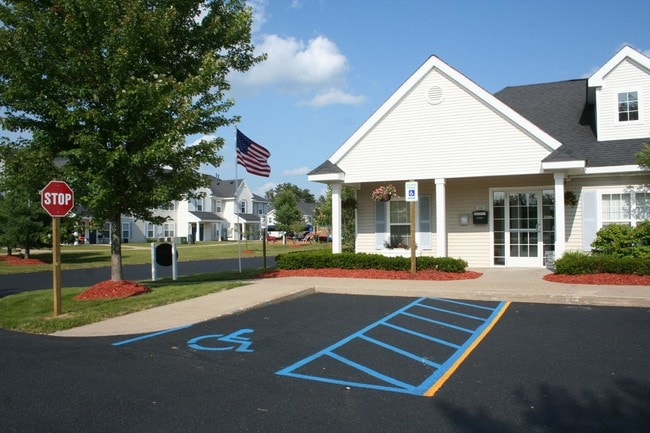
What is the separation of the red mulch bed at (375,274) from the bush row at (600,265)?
223 centimetres

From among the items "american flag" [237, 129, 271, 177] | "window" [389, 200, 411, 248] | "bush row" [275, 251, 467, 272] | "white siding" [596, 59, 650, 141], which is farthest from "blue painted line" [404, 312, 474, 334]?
"white siding" [596, 59, 650, 141]

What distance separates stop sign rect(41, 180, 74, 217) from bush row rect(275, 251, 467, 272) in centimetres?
752

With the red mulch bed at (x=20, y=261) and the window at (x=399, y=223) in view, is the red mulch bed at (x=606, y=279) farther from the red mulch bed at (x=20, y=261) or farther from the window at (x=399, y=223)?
the red mulch bed at (x=20, y=261)

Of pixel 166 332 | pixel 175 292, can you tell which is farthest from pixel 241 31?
pixel 166 332

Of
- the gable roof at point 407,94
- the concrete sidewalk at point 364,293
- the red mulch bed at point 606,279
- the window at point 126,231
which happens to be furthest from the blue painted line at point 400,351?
the window at point 126,231

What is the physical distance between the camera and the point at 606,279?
39.5 ft

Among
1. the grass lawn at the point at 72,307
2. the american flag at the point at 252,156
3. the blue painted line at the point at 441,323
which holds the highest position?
the american flag at the point at 252,156

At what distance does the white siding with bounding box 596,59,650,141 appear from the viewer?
14914mm

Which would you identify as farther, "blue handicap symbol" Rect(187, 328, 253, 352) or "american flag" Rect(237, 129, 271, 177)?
"american flag" Rect(237, 129, 271, 177)

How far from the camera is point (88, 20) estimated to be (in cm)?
1057

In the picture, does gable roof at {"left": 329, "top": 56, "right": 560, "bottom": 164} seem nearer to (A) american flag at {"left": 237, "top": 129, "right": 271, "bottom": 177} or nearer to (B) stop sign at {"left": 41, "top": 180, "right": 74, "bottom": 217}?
(A) american flag at {"left": 237, "top": 129, "right": 271, "bottom": 177}

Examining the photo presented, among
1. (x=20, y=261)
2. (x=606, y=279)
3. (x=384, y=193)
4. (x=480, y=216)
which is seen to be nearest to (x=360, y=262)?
(x=384, y=193)

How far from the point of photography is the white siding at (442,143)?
14656mm

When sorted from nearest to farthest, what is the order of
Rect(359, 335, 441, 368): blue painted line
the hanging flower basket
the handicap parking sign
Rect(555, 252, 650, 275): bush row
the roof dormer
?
Rect(359, 335, 441, 368): blue painted line
Rect(555, 252, 650, 275): bush row
the handicap parking sign
the roof dormer
the hanging flower basket
